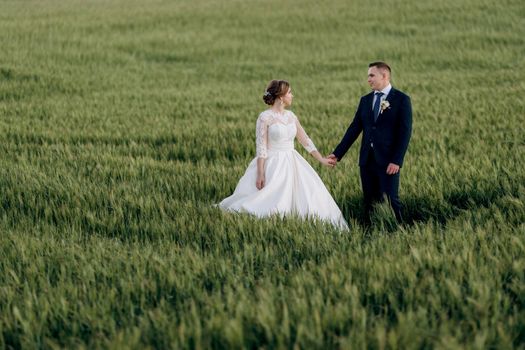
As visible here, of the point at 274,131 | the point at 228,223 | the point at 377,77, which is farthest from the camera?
the point at 274,131

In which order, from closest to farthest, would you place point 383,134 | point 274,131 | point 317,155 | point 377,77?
point 377,77 → point 383,134 → point 274,131 → point 317,155

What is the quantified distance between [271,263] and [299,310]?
124cm

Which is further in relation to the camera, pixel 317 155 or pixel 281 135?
pixel 317 155

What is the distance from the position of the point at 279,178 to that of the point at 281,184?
0.22 feet

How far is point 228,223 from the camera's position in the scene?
548 centimetres

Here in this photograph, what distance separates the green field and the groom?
442mm

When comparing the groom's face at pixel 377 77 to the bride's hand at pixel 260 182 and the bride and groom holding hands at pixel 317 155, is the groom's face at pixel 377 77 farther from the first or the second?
the bride's hand at pixel 260 182

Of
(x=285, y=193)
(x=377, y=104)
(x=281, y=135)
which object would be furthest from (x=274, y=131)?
(x=377, y=104)

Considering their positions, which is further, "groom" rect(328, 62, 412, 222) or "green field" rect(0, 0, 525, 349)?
"groom" rect(328, 62, 412, 222)

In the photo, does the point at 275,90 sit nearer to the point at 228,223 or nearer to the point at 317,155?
the point at 317,155

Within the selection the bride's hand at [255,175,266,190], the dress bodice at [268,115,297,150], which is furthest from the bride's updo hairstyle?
the bride's hand at [255,175,266,190]

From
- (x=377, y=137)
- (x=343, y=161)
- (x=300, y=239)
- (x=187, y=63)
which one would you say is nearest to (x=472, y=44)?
(x=187, y=63)

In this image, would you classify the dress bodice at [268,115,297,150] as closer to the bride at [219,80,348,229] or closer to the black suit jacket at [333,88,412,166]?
the bride at [219,80,348,229]

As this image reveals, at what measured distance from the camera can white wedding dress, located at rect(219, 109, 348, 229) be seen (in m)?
6.30
